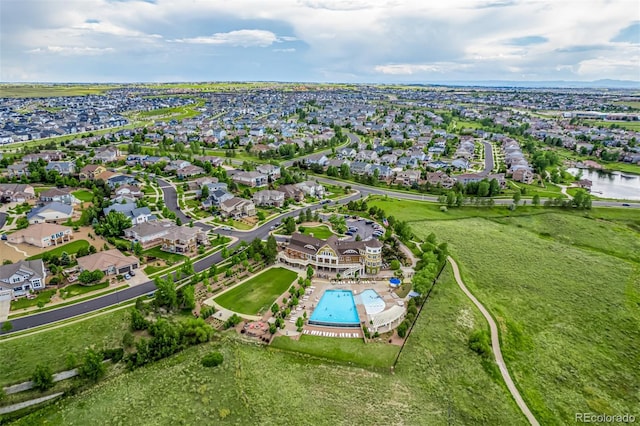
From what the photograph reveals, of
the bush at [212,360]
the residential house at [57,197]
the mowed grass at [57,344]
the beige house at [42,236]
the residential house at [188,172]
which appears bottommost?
the bush at [212,360]

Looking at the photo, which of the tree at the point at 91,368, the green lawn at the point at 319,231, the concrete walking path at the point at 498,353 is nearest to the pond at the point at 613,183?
the concrete walking path at the point at 498,353

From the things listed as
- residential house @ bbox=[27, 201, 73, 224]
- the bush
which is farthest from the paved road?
residential house @ bbox=[27, 201, 73, 224]

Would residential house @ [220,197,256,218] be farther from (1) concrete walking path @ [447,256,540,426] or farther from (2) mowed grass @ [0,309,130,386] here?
(1) concrete walking path @ [447,256,540,426]

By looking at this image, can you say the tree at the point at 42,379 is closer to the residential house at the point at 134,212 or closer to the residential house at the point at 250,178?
the residential house at the point at 134,212

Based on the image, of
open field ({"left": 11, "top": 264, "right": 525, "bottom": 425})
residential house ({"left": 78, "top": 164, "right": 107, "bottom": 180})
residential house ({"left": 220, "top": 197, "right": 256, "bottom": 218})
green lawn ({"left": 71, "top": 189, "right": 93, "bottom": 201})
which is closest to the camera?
open field ({"left": 11, "top": 264, "right": 525, "bottom": 425})

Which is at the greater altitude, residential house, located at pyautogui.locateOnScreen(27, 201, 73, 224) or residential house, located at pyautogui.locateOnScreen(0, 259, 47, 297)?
residential house, located at pyautogui.locateOnScreen(27, 201, 73, 224)

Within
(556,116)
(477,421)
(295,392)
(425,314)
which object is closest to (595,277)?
(425,314)

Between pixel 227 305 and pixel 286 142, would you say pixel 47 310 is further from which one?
pixel 286 142
